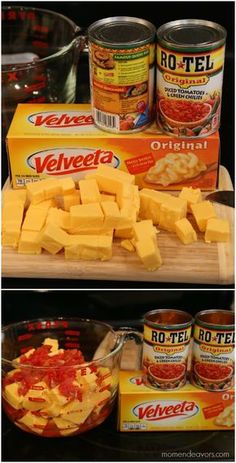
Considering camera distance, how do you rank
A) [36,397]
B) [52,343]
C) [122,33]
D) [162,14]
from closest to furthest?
[36,397], [122,33], [52,343], [162,14]

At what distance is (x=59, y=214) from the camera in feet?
5.22

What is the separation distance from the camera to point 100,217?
1.54 metres

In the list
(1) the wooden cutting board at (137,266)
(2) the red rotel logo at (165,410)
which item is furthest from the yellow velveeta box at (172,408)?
(1) the wooden cutting board at (137,266)

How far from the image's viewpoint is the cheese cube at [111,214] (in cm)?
154

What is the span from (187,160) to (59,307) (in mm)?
491

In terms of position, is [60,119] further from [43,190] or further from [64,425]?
[64,425]

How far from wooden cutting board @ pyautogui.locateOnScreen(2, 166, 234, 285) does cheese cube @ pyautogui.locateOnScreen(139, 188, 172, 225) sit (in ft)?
0.25

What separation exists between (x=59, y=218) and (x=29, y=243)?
0.26 feet

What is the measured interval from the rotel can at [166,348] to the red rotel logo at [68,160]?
0.35 metres

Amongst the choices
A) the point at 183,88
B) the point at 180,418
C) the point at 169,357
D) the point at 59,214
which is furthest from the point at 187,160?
the point at 180,418

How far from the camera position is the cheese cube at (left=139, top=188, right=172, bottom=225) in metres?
1.61

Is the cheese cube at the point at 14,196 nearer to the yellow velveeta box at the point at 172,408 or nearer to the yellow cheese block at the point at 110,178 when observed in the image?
the yellow cheese block at the point at 110,178

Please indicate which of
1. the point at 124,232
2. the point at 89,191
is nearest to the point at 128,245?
the point at 124,232

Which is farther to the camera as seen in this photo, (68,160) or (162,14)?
(162,14)
